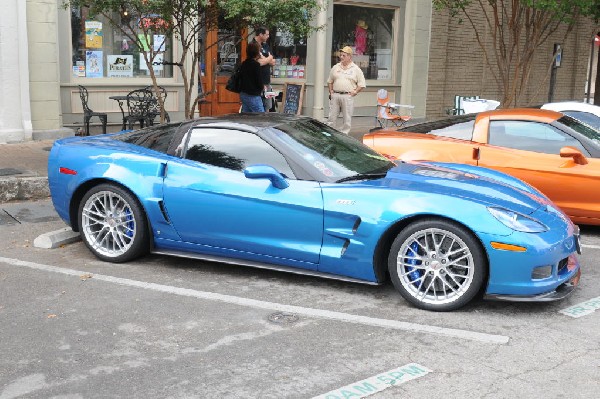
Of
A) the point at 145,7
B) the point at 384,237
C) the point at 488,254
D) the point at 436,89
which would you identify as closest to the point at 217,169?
the point at 384,237

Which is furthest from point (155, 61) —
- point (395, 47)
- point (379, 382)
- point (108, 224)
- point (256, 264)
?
point (379, 382)

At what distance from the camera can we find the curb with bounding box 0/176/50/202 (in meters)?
8.78

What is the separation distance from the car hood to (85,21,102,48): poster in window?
8480 mm

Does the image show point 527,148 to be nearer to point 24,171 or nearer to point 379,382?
point 379,382

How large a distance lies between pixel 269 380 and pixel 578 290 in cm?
297

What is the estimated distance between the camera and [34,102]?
12.3 m

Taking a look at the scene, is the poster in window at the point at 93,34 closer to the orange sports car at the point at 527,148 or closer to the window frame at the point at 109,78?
the window frame at the point at 109,78

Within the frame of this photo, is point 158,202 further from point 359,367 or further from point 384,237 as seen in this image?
point 359,367

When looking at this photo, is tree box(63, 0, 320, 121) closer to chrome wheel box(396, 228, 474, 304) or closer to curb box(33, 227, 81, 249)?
curb box(33, 227, 81, 249)

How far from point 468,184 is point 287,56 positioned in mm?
10827

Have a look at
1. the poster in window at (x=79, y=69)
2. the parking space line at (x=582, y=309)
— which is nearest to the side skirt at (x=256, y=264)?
the parking space line at (x=582, y=309)

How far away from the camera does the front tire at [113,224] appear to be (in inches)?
244

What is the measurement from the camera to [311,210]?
5520 millimetres

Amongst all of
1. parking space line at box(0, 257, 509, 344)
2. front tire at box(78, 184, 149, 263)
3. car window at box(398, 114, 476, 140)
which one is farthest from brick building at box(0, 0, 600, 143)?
parking space line at box(0, 257, 509, 344)
